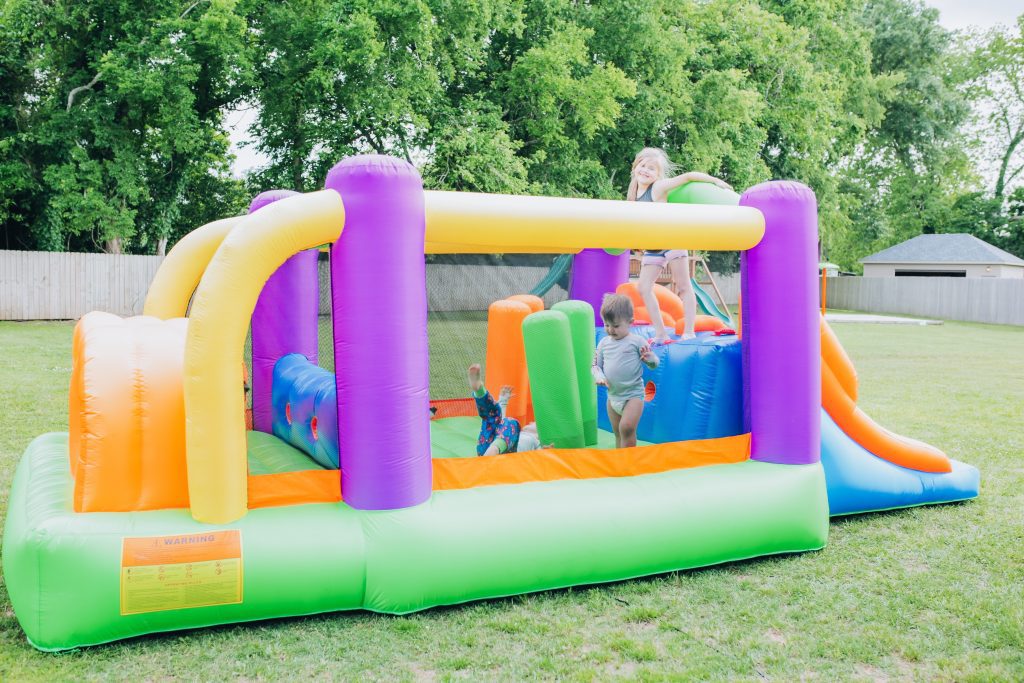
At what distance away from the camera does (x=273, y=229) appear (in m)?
3.22

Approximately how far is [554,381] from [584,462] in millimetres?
678

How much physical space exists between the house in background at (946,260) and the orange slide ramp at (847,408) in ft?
104

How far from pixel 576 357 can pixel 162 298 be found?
2443 mm

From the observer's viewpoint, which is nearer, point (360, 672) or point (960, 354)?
point (360, 672)

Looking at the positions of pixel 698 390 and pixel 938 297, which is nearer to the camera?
pixel 698 390

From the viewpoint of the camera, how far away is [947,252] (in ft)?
110

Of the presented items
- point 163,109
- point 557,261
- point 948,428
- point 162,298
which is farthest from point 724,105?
point 162,298

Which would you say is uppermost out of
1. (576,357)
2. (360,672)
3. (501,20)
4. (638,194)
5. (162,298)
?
(501,20)

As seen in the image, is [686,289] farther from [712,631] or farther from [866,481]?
[712,631]

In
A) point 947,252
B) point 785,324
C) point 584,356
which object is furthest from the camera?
point 947,252

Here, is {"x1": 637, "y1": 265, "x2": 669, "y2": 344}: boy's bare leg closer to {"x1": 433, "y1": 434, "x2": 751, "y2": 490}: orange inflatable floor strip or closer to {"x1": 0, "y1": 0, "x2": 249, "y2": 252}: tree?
{"x1": 433, "y1": 434, "x2": 751, "y2": 490}: orange inflatable floor strip

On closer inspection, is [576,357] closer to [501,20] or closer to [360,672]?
[360,672]

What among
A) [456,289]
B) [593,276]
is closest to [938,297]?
[593,276]

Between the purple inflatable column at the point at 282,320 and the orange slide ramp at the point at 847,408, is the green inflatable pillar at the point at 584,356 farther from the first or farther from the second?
the purple inflatable column at the point at 282,320
